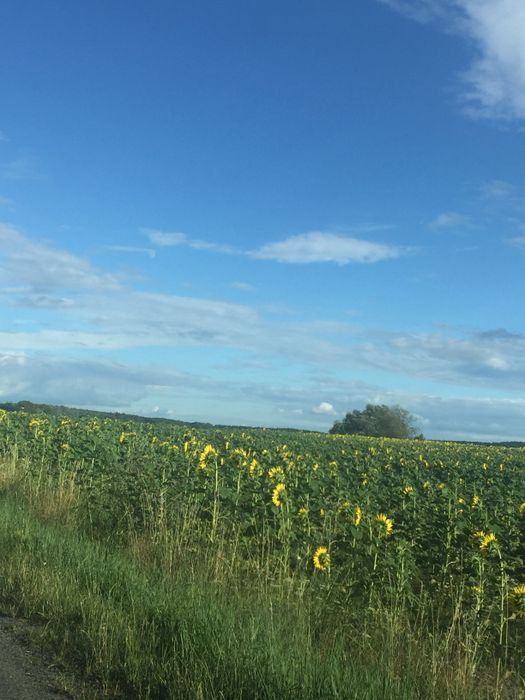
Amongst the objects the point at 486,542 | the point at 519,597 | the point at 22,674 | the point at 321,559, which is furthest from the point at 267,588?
the point at 22,674

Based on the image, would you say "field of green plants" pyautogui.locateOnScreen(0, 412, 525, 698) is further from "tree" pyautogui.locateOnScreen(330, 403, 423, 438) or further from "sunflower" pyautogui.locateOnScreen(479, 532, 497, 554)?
"tree" pyautogui.locateOnScreen(330, 403, 423, 438)

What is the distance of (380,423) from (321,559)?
82.4 meters

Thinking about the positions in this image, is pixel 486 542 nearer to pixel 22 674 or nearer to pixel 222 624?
pixel 222 624

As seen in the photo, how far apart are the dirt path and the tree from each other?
8113cm

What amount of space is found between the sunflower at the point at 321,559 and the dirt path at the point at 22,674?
3.03 m

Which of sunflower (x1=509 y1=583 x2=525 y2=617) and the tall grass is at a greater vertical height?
sunflower (x1=509 y1=583 x2=525 y2=617)

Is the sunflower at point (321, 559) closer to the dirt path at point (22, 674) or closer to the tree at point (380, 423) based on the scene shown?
the dirt path at point (22, 674)

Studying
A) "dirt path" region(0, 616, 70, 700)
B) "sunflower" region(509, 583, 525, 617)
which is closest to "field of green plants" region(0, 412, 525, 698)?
"sunflower" region(509, 583, 525, 617)

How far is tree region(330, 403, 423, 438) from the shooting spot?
8750cm

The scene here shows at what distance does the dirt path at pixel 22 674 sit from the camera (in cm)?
504

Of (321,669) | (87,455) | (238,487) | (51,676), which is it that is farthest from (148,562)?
(87,455)

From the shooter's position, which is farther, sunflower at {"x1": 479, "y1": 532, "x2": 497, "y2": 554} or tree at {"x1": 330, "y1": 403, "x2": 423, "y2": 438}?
tree at {"x1": 330, "y1": 403, "x2": 423, "y2": 438}

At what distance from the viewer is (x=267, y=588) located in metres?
7.43

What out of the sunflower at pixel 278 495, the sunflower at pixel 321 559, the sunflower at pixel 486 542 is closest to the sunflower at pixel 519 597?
the sunflower at pixel 486 542
